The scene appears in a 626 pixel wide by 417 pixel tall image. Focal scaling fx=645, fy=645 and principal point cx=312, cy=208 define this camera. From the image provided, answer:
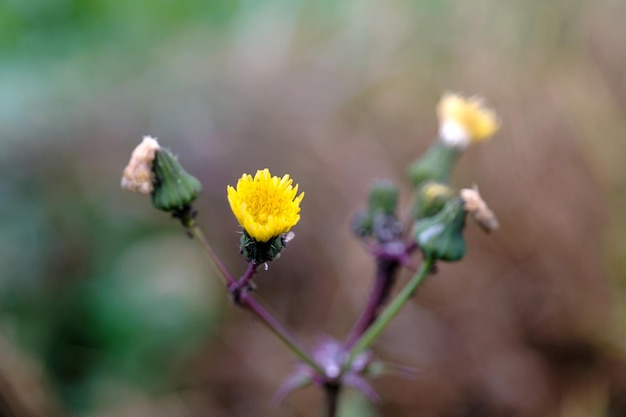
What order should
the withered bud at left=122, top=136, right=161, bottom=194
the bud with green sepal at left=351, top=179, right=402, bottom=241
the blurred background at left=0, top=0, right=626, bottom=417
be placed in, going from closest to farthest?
A: the withered bud at left=122, top=136, right=161, bottom=194
the bud with green sepal at left=351, top=179, right=402, bottom=241
the blurred background at left=0, top=0, right=626, bottom=417

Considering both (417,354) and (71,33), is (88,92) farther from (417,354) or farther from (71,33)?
(417,354)

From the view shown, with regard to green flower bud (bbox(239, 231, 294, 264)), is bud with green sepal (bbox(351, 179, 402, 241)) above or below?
above

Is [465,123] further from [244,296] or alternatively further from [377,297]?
[244,296]

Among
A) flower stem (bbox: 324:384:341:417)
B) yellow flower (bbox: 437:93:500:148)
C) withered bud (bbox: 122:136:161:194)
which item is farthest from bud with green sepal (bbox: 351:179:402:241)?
withered bud (bbox: 122:136:161:194)

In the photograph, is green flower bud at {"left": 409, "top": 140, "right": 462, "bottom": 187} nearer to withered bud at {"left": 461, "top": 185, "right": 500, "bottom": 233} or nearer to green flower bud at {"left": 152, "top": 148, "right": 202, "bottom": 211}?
withered bud at {"left": 461, "top": 185, "right": 500, "bottom": 233}

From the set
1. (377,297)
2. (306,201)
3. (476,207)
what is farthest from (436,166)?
(306,201)

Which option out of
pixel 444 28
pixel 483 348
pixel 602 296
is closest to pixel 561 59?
pixel 444 28
